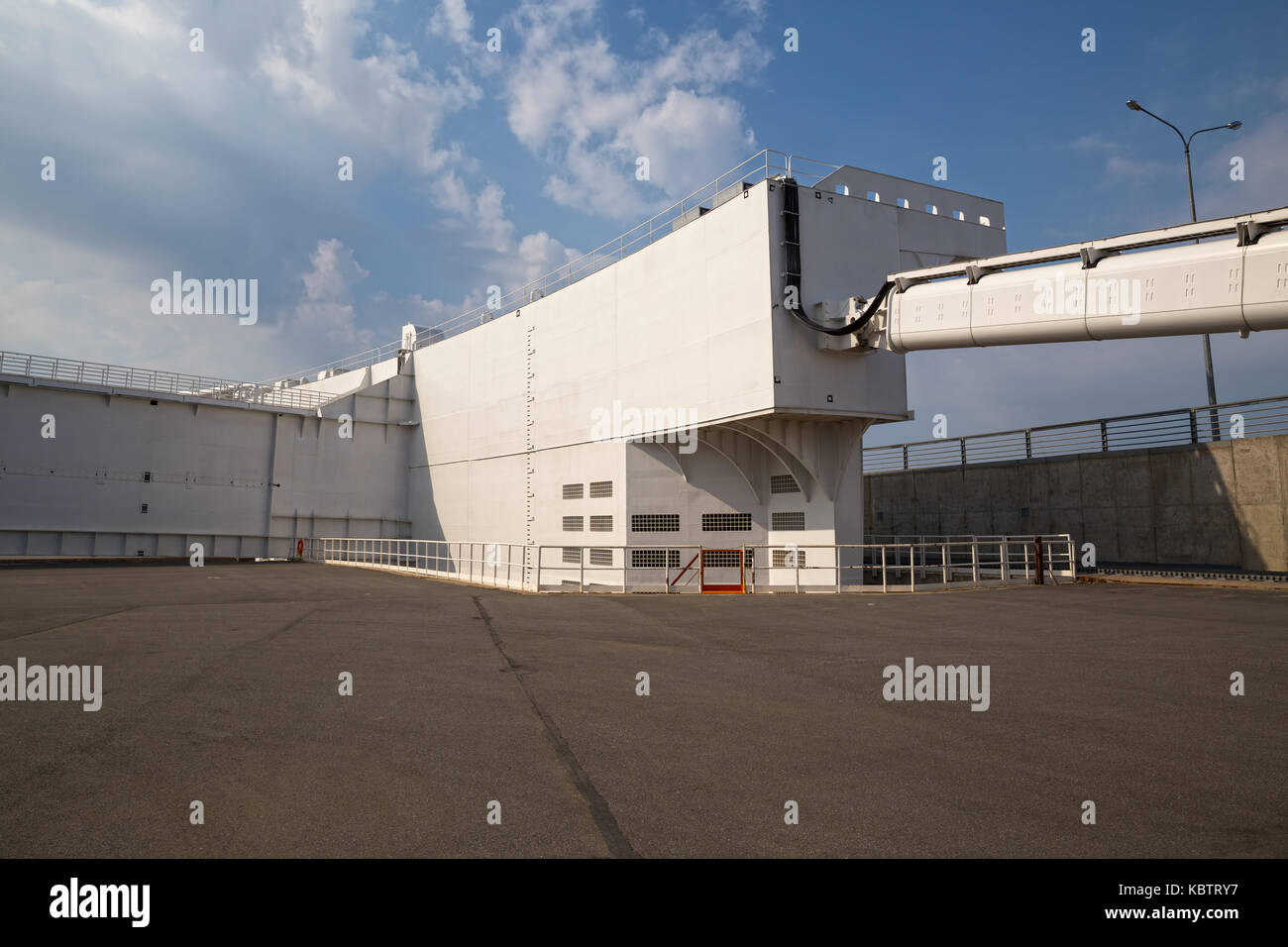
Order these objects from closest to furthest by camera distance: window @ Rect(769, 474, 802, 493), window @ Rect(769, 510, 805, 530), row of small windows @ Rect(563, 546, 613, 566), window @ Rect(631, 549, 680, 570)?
window @ Rect(769, 510, 805, 530), window @ Rect(769, 474, 802, 493), window @ Rect(631, 549, 680, 570), row of small windows @ Rect(563, 546, 613, 566)

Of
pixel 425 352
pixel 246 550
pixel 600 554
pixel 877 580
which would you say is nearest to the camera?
pixel 600 554

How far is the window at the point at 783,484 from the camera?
21.1 m

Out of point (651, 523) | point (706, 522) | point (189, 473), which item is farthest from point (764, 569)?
point (189, 473)

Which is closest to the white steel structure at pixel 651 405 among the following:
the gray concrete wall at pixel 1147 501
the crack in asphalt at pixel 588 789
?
the gray concrete wall at pixel 1147 501

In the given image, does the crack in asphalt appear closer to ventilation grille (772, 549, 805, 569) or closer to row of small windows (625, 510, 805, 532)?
ventilation grille (772, 549, 805, 569)

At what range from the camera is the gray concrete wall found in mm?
20922

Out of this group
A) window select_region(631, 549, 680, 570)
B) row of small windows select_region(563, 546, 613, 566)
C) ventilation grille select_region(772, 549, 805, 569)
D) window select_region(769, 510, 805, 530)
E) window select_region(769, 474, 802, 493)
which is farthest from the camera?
row of small windows select_region(563, 546, 613, 566)

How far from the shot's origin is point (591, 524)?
23719 mm

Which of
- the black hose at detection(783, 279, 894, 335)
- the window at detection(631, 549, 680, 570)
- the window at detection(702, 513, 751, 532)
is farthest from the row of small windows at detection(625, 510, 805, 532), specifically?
the black hose at detection(783, 279, 894, 335)

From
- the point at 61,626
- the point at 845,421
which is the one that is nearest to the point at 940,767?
the point at 61,626

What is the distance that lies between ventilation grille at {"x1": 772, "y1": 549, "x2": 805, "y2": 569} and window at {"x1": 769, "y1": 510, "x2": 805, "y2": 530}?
677 mm
